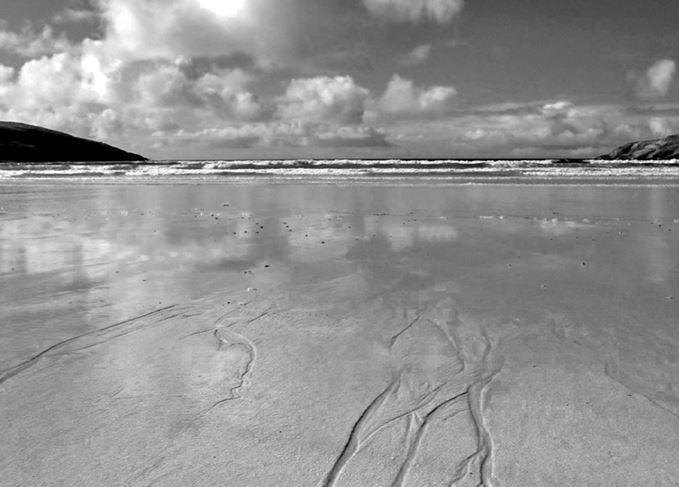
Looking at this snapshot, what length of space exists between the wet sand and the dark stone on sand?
10600 centimetres

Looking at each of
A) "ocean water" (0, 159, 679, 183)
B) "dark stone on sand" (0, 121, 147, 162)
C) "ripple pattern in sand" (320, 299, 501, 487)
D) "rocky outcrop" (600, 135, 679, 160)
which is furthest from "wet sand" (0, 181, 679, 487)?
"dark stone on sand" (0, 121, 147, 162)

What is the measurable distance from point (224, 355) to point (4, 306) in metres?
2.90

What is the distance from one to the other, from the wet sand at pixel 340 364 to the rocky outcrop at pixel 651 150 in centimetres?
5845

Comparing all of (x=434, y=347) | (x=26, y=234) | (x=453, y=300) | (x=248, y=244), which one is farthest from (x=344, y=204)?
(x=434, y=347)

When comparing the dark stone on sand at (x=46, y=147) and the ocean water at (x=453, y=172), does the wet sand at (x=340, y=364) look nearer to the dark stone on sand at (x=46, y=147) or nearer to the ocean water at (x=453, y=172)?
the ocean water at (x=453, y=172)

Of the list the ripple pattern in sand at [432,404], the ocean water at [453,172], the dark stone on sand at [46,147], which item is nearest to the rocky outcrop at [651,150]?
the ocean water at [453,172]

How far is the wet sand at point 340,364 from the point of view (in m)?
2.42

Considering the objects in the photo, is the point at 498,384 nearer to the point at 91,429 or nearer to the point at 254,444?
the point at 254,444

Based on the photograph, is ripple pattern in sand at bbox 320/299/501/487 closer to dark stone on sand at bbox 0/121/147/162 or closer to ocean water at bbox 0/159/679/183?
ocean water at bbox 0/159/679/183

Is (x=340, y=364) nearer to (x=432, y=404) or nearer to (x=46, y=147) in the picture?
(x=432, y=404)

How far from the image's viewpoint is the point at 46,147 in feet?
357

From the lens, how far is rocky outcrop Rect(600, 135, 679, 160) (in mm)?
56656

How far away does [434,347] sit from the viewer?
3943 millimetres

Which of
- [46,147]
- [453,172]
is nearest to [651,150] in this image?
[453,172]
